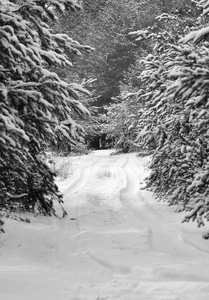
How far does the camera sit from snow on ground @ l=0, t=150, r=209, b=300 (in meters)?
4.17

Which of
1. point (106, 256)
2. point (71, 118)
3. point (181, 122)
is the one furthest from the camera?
point (181, 122)

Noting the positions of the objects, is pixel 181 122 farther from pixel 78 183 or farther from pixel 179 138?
pixel 78 183

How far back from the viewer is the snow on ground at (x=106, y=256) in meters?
4.17

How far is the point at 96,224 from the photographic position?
24.7 ft

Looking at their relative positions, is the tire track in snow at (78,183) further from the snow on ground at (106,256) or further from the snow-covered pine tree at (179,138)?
the snow-covered pine tree at (179,138)

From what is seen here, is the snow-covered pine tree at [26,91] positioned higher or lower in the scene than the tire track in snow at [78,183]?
higher

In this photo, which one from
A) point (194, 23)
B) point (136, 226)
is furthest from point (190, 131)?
point (194, 23)

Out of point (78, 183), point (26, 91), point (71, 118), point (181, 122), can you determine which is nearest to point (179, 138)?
point (181, 122)

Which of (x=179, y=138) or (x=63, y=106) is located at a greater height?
(x=63, y=106)

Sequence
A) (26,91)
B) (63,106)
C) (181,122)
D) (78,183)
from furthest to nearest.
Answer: (78,183) < (181,122) < (63,106) < (26,91)

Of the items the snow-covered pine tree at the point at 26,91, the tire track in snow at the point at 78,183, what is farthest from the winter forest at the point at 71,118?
the tire track in snow at the point at 78,183

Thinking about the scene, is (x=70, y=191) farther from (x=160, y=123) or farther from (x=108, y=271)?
(x=108, y=271)

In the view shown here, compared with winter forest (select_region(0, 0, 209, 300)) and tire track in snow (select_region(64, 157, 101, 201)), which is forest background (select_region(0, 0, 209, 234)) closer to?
winter forest (select_region(0, 0, 209, 300))

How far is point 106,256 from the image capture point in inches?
216
